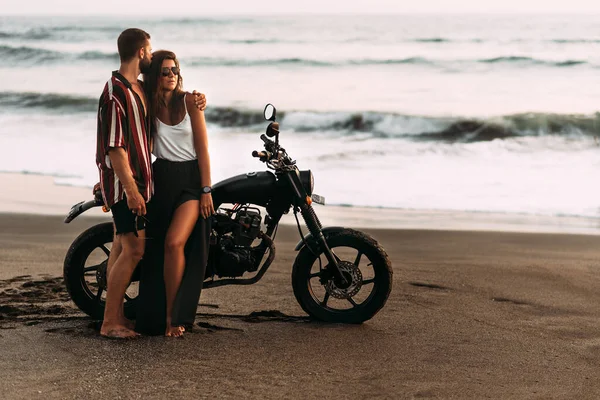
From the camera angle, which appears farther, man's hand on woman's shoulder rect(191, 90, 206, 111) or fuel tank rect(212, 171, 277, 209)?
fuel tank rect(212, 171, 277, 209)

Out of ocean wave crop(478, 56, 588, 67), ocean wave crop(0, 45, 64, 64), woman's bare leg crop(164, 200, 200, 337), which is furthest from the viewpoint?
ocean wave crop(0, 45, 64, 64)

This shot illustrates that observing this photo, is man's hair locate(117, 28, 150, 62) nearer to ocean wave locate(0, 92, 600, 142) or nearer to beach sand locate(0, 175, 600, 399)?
beach sand locate(0, 175, 600, 399)

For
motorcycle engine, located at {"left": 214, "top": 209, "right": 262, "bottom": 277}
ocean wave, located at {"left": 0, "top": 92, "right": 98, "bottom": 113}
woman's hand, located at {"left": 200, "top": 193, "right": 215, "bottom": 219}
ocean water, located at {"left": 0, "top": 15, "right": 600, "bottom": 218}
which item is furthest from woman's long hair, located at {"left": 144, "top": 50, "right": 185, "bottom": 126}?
ocean wave, located at {"left": 0, "top": 92, "right": 98, "bottom": 113}

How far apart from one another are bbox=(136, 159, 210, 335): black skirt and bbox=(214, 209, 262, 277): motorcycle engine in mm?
208

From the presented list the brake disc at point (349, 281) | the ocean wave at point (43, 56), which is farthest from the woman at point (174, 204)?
the ocean wave at point (43, 56)

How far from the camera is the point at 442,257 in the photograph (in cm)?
810

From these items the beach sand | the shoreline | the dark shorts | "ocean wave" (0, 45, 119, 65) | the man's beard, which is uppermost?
"ocean wave" (0, 45, 119, 65)

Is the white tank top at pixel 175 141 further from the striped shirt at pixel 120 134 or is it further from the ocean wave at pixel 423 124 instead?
the ocean wave at pixel 423 124

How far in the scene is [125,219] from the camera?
16.8ft

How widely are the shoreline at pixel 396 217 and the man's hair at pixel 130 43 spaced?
15.8 feet

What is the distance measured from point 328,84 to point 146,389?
23563mm

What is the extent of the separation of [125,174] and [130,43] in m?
0.69

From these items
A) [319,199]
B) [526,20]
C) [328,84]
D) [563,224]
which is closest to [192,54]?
[328,84]

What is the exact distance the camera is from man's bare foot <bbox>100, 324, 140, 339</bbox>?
5.24 meters
